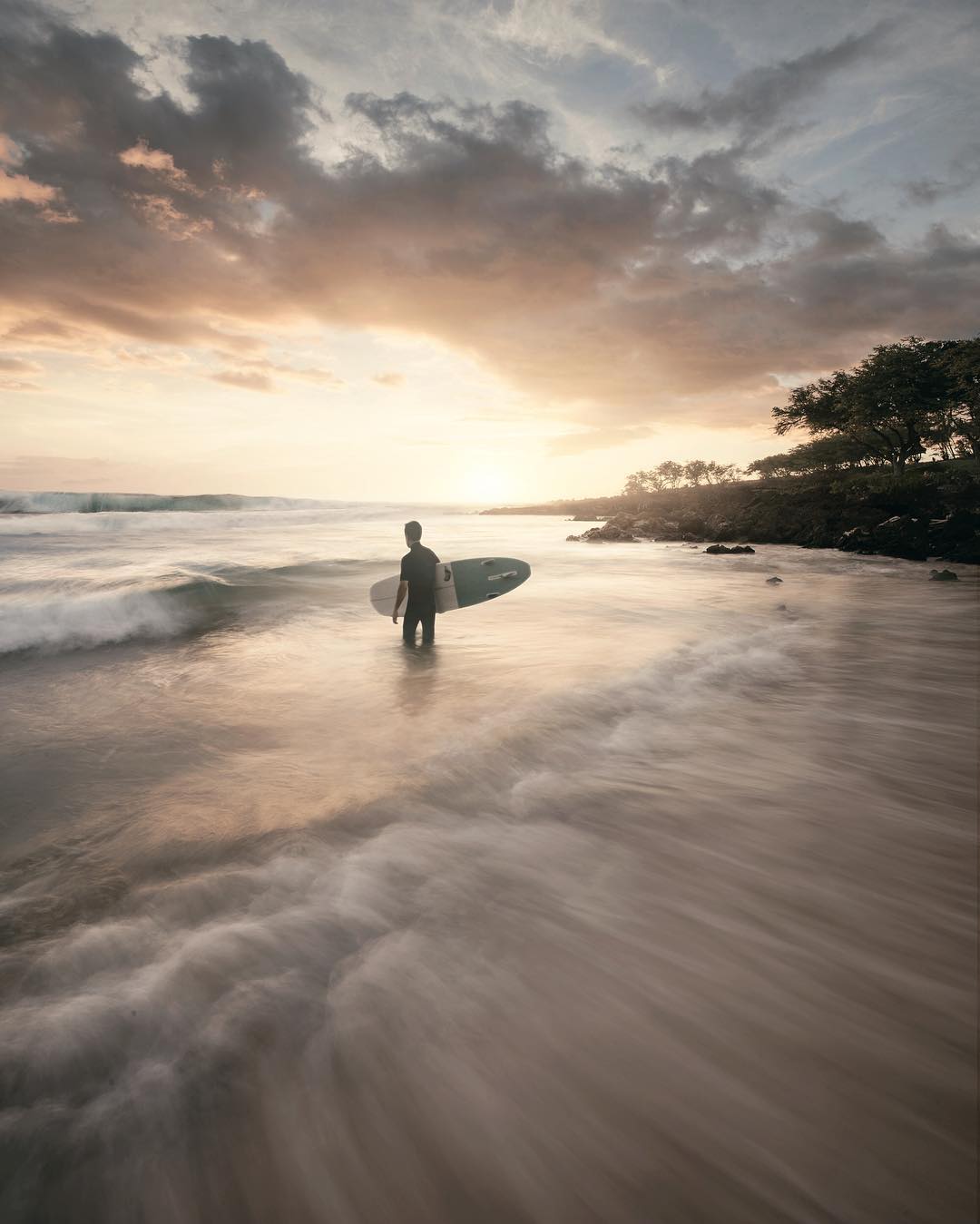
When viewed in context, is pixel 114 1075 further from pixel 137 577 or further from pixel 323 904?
pixel 137 577

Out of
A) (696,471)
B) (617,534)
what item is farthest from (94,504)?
(696,471)

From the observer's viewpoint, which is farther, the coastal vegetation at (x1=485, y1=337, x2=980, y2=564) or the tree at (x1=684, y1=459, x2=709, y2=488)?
the tree at (x1=684, y1=459, x2=709, y2=488)

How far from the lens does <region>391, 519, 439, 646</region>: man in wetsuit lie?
8922 mm

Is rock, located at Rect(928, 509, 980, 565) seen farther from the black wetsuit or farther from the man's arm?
the man's arm

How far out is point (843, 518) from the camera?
30.1 metres

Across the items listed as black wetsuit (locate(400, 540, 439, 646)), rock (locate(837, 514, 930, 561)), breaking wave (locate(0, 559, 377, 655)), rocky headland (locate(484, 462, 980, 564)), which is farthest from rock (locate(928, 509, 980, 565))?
breaking wave (locate(0, 559, 377, 655))

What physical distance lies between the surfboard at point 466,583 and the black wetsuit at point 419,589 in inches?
57.3

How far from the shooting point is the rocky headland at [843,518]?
23344mm

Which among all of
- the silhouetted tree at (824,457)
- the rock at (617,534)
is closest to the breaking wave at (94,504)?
the rock at (617,534)

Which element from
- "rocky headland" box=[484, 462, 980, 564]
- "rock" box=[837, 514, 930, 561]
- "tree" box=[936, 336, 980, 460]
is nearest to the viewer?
"rock" box=[837, 514, 930, 561]

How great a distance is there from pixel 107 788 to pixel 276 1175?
12.2 feet

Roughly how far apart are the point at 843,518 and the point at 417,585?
30.7 metres

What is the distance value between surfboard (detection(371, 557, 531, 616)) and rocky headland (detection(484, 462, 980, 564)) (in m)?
18.7

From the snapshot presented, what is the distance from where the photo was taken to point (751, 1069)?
6.46 feet
